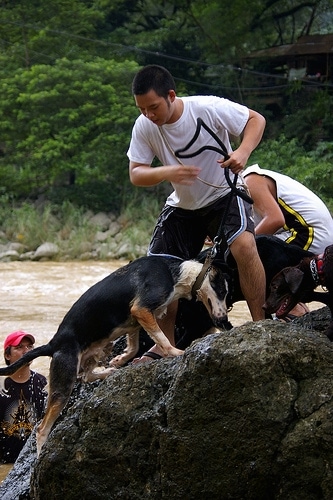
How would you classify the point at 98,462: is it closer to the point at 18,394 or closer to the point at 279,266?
the point at 279,266

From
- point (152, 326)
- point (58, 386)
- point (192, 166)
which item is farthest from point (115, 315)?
point (192, 166)

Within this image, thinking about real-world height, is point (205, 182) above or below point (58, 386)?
above

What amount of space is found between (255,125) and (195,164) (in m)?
0.46

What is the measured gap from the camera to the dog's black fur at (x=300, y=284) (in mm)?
5410

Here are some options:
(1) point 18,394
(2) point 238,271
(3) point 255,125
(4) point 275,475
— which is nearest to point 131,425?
(4) point 275,475

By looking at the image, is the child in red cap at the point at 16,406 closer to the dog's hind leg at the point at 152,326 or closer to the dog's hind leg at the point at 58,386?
the dog's hind leg at the point at 58,386

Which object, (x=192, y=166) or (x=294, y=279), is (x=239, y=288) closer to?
(x=294, y=279)

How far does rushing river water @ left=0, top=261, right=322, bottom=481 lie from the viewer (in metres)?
13.8

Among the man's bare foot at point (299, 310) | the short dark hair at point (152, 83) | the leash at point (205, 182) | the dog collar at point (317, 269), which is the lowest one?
the man's bare foot at point (299, 310)

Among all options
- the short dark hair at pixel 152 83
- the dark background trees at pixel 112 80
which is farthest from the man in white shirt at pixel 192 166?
the dark background trees at pixel 112 80

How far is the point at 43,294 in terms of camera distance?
→ 17.7 m

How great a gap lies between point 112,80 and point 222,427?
2466 cm

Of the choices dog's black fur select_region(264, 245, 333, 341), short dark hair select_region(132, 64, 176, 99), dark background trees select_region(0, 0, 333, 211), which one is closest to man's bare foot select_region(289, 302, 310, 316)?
dog's black fur select_region(264, 245, 333, 341)

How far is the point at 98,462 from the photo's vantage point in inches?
179
